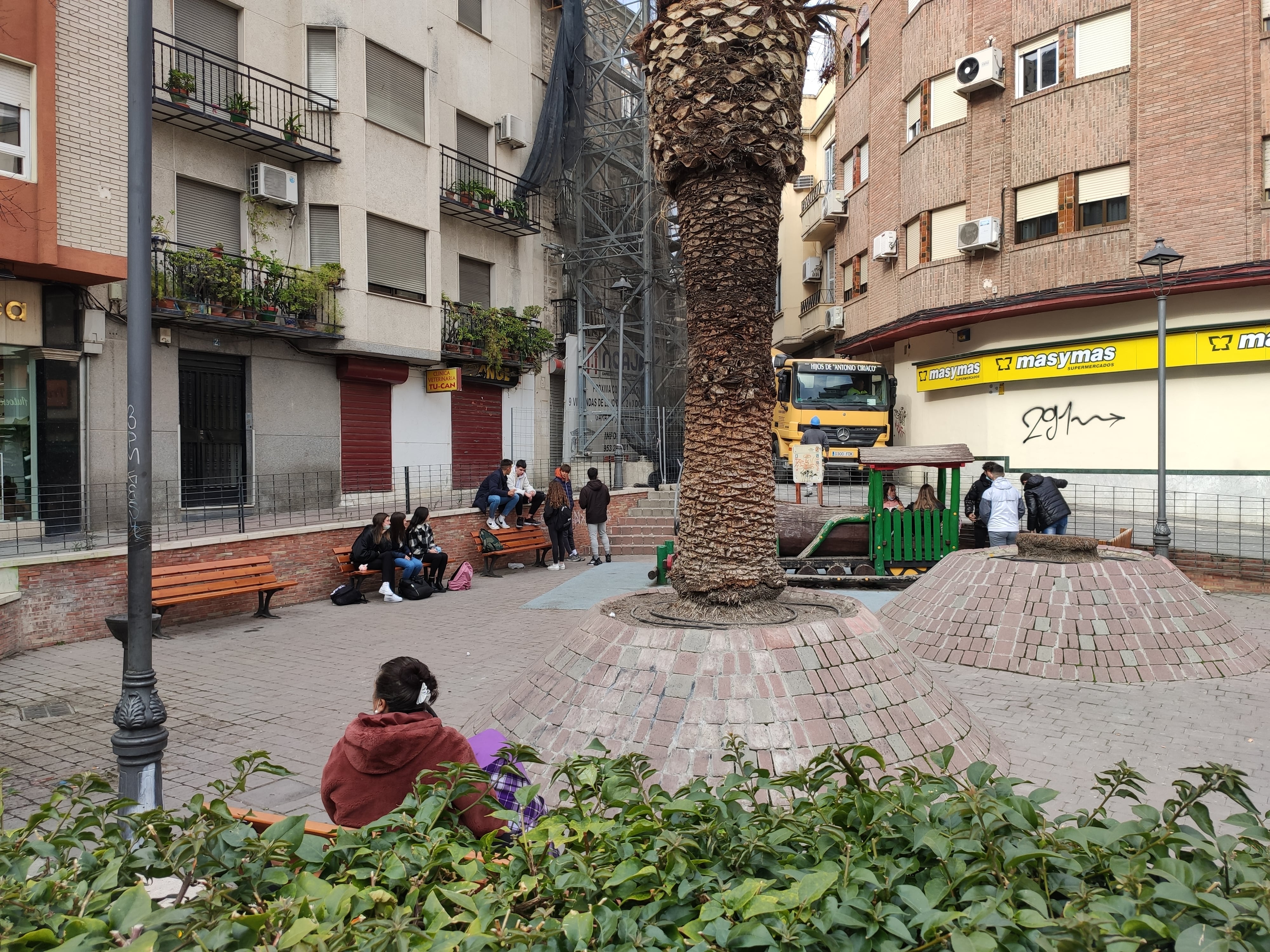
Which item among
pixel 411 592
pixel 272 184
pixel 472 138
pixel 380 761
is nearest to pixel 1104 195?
pixel 472 138

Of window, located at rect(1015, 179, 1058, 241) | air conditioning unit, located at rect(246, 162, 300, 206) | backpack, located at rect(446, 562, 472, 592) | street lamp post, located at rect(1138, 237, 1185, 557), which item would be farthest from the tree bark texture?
window, located at rect(1015, 179, 1058, 241)

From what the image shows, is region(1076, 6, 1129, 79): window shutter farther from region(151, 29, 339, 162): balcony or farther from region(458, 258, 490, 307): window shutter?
region(151, 29, 339, 162): balcony

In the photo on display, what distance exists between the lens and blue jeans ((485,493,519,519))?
53.2ft

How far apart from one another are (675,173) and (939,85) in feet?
67.3

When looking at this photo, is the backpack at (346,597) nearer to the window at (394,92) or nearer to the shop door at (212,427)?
the shop door at (212,427)

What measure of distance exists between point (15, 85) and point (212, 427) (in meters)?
6.28

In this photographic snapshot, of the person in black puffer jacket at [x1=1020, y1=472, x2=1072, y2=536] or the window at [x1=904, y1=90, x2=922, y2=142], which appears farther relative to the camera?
the window at [x1=904, y1=90, x2=922, y2=142]

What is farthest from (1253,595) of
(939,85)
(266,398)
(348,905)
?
(266,398)

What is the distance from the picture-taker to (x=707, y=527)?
5418 mm

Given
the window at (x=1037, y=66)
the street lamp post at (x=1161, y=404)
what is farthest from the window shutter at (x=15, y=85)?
the window at (x=1037, y=66)

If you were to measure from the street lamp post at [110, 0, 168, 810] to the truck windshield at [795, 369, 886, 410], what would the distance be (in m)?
18.1

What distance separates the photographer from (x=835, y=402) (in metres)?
21.4

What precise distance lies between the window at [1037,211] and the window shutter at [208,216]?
17.9 m

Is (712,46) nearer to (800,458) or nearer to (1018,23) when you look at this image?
(800,458)
